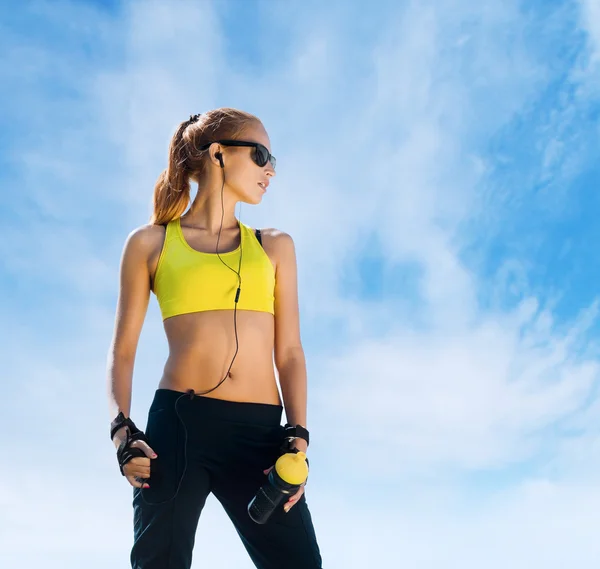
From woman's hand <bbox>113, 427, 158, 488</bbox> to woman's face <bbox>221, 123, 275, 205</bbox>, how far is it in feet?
5.05

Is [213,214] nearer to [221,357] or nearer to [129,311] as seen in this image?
[129,311]

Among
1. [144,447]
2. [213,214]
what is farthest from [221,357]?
[213,214]

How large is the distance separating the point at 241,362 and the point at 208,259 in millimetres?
591

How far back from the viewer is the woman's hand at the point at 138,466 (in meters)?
3.61

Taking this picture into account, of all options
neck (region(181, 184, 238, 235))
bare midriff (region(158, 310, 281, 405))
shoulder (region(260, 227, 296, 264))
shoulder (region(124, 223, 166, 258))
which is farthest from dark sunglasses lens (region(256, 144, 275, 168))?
bare midriff (region(158, 310, 281, 405))

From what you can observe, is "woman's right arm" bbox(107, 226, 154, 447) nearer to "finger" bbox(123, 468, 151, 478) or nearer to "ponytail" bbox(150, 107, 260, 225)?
"ponytail" bbox(150, 107, 260, 225)

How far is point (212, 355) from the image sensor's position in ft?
12.8

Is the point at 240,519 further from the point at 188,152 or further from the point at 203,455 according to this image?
the point at 188,152

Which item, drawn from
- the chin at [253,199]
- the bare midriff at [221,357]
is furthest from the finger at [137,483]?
the chin at [253,199]

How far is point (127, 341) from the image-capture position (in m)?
4.09

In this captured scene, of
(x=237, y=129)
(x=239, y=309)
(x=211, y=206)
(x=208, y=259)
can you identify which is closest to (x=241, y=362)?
(x=239, y=309)

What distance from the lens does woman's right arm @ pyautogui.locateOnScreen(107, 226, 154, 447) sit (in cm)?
397

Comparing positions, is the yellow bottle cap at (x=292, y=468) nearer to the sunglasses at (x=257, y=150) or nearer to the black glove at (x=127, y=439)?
the black glove at (x=127, y=439)

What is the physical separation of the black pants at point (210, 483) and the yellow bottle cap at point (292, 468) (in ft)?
0.75
